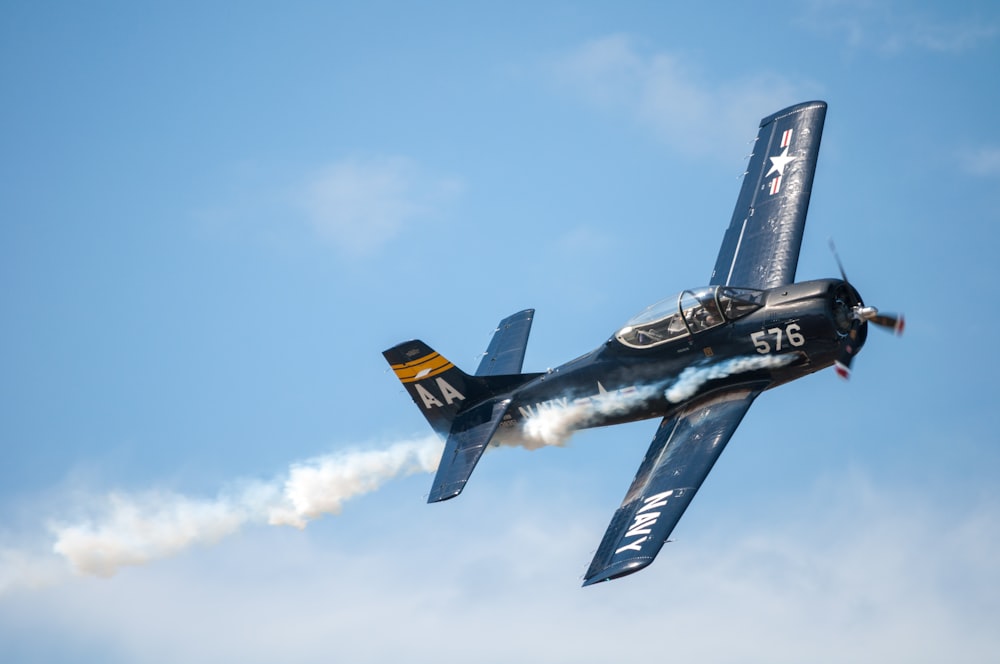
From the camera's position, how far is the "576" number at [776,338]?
31.2m

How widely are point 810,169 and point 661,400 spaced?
24.9 feet

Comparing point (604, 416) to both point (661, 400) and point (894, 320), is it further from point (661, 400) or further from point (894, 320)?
point (894, 320)

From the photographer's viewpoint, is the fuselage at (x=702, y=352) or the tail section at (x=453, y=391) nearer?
the fuselage at (x=702, y=352)

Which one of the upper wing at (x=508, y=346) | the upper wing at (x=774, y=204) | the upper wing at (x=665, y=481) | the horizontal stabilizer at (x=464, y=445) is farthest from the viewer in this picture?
the upper wing at (x=508, y=346)

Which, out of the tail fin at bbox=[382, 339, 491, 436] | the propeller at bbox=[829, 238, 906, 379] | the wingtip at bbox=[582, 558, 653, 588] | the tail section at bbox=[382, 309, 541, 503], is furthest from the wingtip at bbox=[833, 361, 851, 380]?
the tail fin at bbox=[382, 339, 491, 436]

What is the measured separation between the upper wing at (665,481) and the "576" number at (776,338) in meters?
0.98

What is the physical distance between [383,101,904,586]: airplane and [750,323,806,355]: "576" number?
23 mm

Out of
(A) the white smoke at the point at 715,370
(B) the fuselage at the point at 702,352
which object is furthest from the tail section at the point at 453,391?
(A) the white smoke at the point at 715,370

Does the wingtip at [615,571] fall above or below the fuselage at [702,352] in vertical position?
below

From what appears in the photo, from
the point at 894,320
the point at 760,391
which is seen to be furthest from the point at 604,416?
the point at 894,320

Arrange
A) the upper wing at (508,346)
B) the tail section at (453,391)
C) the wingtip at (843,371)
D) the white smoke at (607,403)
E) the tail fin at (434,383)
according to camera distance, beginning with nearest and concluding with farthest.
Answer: the wingtip at (843,371), the white smoke at (607,403), the tail section at (453,391), the tail fin at (434,383), the upper wing at (508,346)

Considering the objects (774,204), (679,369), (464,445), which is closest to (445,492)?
(464,445)

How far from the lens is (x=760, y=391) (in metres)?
32.0

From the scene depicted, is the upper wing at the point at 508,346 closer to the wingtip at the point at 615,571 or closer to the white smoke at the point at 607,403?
the white smoke at the point at 607,403
